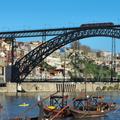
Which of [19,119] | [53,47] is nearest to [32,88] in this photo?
[53,47]

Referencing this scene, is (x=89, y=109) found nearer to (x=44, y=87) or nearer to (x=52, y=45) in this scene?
(x=52, y=45)

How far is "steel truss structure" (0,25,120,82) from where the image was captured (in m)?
132

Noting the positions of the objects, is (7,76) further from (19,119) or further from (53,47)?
(19,119)

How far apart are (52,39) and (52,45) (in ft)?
4.92

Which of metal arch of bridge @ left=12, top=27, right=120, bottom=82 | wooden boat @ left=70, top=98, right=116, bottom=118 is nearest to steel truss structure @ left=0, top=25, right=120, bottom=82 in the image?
metal arch of bridge @ left=12, top=27, right=120, bottom=82

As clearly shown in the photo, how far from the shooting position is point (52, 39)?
141125mm

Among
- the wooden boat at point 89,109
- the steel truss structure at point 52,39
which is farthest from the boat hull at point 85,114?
the steel truss structure at point 52,39

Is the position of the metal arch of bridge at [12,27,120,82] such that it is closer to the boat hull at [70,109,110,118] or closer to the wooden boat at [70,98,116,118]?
the wooden boat at [70,98,116,118]

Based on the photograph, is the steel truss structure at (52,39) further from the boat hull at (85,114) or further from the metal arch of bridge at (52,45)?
the boat hull at (85,114)

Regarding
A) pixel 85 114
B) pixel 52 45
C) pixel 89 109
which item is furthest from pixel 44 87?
pixel 85 114

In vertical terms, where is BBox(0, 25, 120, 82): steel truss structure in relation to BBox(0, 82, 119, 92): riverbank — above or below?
above

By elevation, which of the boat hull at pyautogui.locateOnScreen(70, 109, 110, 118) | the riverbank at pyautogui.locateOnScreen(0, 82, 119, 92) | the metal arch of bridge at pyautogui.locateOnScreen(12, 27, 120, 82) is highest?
the metal arch of bridge at pyautogui.locateOnScreen(12, 27, 120, 82)

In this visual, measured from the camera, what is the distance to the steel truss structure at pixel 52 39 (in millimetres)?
132500

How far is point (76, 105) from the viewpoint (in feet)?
252
